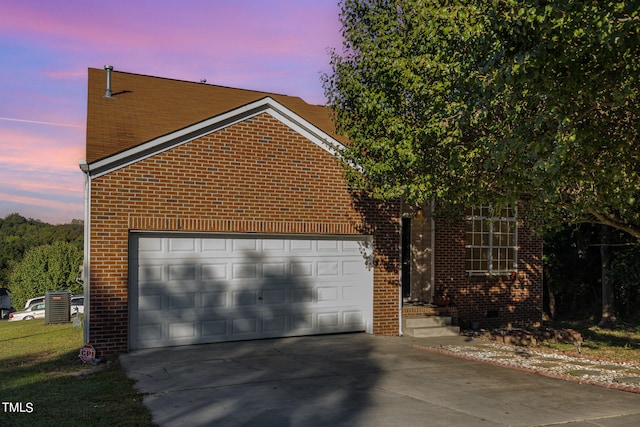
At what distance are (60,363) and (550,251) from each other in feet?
57.8

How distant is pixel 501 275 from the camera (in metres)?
16.8

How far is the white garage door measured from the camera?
1147cm

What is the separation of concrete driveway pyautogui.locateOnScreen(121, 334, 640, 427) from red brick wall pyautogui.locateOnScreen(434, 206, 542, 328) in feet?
15.3

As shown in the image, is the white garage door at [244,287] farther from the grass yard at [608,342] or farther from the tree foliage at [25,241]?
the tree foliage at [25,241]

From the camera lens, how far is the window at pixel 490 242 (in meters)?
16.4

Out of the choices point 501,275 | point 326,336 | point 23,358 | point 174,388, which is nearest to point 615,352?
point 501,275

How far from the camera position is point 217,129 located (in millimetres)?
12141

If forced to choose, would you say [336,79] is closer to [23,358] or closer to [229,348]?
[229,348]

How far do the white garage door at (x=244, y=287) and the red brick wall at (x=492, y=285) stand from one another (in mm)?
3026

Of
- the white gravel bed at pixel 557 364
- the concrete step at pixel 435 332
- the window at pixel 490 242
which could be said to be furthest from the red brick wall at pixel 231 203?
the window at pixel 490 242

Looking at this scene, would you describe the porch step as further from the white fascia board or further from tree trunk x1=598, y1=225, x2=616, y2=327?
tree trunk x1=598, y1=225, x2=616, y2=327

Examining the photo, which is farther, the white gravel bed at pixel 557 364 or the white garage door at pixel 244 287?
the white garage door at pixel 244 287

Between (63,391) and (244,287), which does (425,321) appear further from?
(63,391)

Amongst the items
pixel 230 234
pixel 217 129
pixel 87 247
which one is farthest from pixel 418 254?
pixel 87 247
